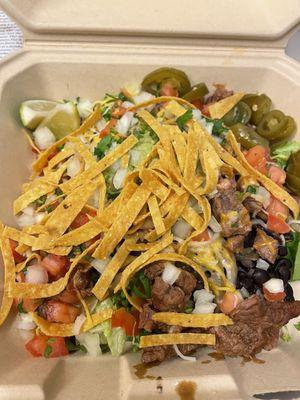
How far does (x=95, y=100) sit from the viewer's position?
2918 mm

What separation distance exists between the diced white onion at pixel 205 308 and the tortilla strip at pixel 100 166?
0.82 meters

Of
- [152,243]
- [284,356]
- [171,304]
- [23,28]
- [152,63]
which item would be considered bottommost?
[284,356]

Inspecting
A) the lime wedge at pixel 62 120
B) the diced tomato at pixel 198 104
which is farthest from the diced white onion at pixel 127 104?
the diced tomato at pixel 198 104

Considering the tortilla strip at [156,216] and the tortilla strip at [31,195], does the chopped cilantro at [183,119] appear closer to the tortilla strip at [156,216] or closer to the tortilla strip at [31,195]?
the tortilla strip at [156,216]

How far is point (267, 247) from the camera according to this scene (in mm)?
2273

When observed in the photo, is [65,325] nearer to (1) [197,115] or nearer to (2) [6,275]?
(2) [6,275]

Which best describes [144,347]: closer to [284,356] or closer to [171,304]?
[171,304]

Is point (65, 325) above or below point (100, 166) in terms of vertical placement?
below

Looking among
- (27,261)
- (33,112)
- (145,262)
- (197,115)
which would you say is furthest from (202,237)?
(33,112)

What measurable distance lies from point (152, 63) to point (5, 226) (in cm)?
135

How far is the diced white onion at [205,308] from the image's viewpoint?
6.82 feet

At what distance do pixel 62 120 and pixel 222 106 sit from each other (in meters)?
0.98

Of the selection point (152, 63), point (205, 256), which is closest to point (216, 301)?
point (205, 256)

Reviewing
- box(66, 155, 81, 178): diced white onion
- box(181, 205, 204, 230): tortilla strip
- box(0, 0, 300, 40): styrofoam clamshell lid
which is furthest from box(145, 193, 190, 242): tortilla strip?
box(0, 0, 300, 40): styrofoam clamshell lid
